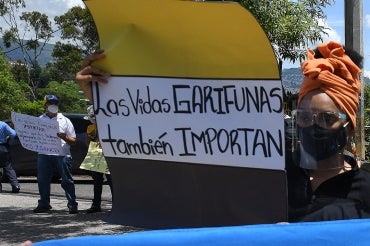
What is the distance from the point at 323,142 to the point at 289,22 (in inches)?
152

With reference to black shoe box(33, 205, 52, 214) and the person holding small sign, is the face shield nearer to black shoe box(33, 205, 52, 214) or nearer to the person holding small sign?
the person holding small sign

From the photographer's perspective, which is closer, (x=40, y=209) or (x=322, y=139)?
(x=322, y=139)

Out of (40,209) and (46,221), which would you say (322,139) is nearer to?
(46,221)

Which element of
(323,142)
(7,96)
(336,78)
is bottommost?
(7,96)

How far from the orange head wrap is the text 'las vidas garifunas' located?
21 cm

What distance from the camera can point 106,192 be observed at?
1291 cm

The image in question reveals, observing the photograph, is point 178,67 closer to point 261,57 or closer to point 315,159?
point 261,57

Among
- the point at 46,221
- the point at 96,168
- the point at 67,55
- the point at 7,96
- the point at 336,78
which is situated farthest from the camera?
the point at 67,55

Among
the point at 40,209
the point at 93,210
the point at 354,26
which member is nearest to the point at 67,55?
the point at 40,209

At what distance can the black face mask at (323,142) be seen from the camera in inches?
92.6

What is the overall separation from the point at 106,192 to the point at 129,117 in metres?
10.6

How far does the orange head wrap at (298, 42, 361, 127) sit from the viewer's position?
2.34 metres

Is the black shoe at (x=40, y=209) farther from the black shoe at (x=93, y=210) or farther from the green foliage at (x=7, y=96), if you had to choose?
the green foliage at (x=7, y=96)

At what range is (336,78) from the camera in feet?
7.69
